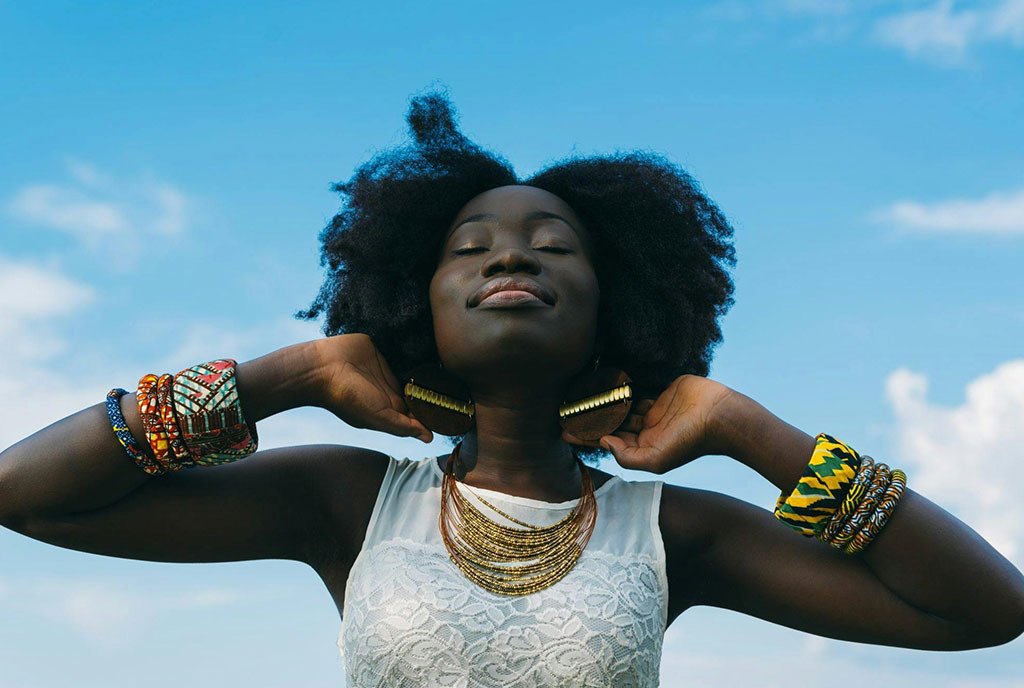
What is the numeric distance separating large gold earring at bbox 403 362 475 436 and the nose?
1.43 feet

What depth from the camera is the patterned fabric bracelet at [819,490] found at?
4598 millimetres

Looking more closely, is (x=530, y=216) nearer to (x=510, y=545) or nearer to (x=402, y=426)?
(x=402, y=426)

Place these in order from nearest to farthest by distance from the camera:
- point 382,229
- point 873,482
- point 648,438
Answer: point 873,482, point 648,438, point 382,229

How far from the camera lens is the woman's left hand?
4.79m

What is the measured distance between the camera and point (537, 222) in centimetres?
506

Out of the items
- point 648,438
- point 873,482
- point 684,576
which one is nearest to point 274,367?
point 648,438

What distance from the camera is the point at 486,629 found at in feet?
15.0

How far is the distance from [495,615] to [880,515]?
134 centimetres

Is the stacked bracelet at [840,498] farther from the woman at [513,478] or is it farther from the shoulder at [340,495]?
the shoulder at [340,495]

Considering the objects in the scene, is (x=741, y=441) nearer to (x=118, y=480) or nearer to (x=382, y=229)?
(x=382, y=229)

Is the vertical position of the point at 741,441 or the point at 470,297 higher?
the point at 470,297

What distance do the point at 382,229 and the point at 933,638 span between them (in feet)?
8.24

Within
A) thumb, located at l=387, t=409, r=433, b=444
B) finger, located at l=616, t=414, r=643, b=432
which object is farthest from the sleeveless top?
finger, located at l=616, t=414, r=643, b=432

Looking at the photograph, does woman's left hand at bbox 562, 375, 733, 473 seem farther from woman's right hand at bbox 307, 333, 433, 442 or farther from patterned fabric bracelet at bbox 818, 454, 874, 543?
woman's right hand at bbox 307, 333, 433, 442
